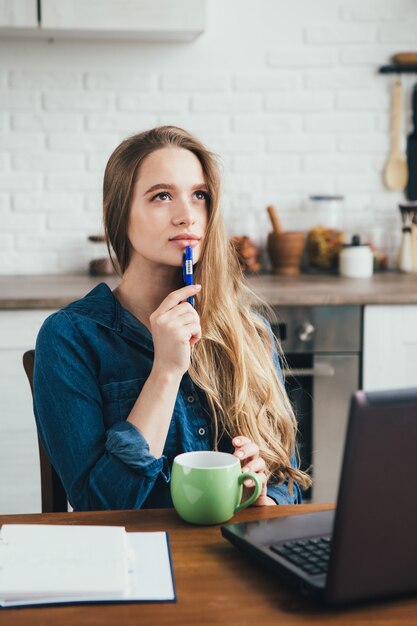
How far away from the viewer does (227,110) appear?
3.51 meters

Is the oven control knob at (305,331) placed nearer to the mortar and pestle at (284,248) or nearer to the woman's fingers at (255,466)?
the mortar and pestle at (284,248)

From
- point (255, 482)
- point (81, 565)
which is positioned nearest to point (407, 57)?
point (255, 482)

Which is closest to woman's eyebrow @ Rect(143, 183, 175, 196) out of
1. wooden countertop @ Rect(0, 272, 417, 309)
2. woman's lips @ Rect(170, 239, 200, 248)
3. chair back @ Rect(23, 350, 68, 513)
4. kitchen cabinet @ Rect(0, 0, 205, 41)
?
woman's lips @ Rect(170, 239, 200, 248)

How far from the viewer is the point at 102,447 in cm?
138

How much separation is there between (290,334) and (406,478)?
6.60ft

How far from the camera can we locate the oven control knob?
287 centimetres

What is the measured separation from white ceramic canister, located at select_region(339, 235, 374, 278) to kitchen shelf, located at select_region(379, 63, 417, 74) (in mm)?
754

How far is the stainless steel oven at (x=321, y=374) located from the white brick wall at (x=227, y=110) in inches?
31.0

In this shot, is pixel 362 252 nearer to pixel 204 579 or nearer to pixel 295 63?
pixel 295 63

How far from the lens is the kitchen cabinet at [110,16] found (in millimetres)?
2998

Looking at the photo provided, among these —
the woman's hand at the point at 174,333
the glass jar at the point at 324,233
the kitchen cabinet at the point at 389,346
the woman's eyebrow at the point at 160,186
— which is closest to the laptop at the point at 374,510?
the woman's hand at the point at 174,333

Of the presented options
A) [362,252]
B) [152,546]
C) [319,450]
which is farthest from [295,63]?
[152,546]

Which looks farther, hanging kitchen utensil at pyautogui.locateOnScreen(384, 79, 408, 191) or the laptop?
hanging kitchen utensil at pyautogui.locateOnScreen(384, 79, 408, 191)

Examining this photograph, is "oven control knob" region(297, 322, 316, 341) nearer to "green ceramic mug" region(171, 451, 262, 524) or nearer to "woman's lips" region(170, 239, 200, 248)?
"woman's lips" region(170, 239, 200, 248)
